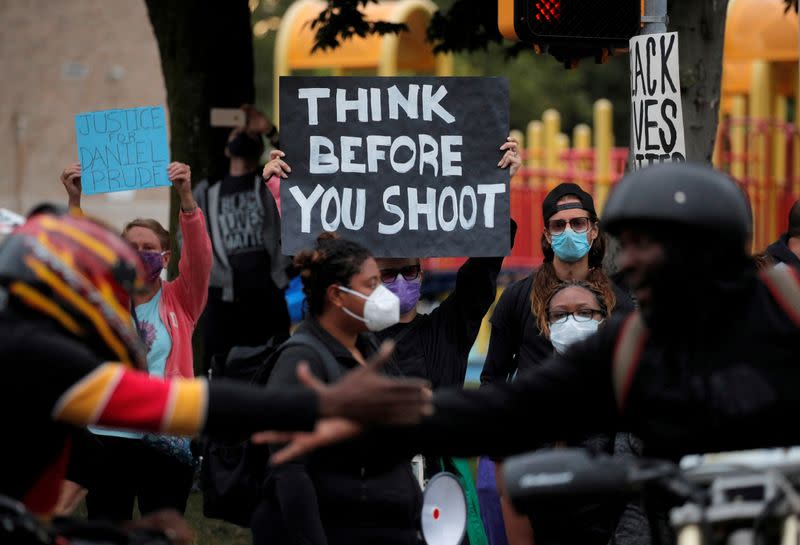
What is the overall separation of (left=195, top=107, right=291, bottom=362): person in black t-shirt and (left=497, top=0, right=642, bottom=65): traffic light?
3047mm

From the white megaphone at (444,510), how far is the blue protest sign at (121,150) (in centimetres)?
276

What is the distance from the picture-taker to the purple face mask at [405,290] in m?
7.91

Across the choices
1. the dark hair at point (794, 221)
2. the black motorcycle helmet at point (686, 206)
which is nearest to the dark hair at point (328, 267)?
the black motorcycle helmet at point (686, 206)

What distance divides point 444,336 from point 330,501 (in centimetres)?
174

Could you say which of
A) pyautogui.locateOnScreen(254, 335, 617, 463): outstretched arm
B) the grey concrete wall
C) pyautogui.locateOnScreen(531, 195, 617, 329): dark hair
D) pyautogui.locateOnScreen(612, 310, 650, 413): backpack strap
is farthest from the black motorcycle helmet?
the grey concrete wall

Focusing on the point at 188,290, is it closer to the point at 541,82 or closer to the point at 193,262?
the point at 193,262

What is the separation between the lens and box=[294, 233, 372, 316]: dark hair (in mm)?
6348

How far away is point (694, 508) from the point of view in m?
4.04

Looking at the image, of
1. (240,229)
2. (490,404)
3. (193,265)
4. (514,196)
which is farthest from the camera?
(514,196)

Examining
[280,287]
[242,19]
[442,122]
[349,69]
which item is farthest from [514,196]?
[442,122]

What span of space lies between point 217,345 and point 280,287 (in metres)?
0.75

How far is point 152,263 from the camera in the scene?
26.0ft

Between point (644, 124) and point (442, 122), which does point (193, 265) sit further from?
point (644, 124)

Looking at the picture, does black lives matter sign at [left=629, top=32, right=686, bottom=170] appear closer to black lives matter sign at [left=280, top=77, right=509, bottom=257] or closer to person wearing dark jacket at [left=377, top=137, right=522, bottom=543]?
black lives matter sign at [left=280, top=77, right=509, bottom=257]
